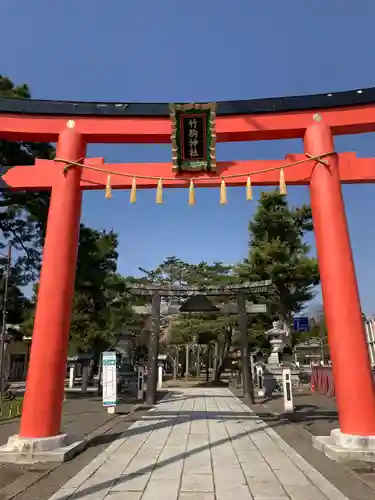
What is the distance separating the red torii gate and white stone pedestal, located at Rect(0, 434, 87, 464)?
0.26 metres

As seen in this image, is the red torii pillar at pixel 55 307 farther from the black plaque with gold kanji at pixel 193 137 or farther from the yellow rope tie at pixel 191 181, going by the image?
the black plaque with gold kanji at pixel 193 137

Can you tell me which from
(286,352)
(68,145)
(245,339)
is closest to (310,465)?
(68,145)

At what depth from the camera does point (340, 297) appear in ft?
19.8

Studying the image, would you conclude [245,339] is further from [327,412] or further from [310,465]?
[310,465]

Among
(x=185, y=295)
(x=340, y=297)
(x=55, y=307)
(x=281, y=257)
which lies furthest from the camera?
(x=281, y=257)

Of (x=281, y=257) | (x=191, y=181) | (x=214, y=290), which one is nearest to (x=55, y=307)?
(x=191, y=181)

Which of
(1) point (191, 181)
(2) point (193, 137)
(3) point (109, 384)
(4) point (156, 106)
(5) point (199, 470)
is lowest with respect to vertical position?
(5) point (199, 470)

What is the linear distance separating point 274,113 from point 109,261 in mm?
20838

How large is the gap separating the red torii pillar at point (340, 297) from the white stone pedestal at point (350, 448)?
148 millimetres

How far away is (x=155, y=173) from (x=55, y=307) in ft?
10.1

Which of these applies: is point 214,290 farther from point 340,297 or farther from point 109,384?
point 340,297

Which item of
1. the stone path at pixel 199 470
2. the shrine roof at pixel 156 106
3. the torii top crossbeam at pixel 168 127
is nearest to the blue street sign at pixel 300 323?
the stone path at pixel 199 470

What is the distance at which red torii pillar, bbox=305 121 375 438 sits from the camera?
222 inches

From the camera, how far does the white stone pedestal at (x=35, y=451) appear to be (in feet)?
17.7
